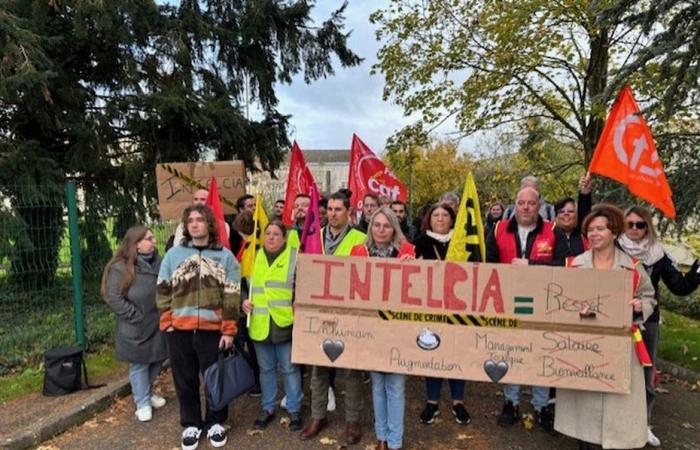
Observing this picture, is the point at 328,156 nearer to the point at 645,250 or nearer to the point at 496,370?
the point at 645,250

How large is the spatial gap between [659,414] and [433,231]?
277cm

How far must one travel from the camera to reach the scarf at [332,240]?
15.0ft

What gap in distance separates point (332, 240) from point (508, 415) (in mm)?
2180

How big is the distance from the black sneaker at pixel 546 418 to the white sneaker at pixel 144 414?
11.3ft

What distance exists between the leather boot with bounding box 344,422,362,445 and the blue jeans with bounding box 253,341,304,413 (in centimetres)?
51

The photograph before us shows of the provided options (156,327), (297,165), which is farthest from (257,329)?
(297,165)

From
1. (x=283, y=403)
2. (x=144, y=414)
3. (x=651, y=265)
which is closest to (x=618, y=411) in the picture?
(x=651, y=265)

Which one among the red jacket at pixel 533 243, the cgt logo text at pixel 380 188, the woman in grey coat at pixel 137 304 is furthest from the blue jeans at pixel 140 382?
the cgt logo text at pixel 380 188

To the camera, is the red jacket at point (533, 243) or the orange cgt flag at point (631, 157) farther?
the orange cgt flag at point (631, 157)

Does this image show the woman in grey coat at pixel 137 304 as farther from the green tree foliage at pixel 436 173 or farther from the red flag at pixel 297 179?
the green tree foliage at pixel 436 173

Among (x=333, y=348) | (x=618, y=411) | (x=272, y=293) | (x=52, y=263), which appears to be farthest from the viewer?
(x=52, y=263)

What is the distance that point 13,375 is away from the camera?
233 inches

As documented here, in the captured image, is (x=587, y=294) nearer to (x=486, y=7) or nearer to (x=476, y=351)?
(x=476, y=351)

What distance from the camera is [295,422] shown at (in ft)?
14.8
